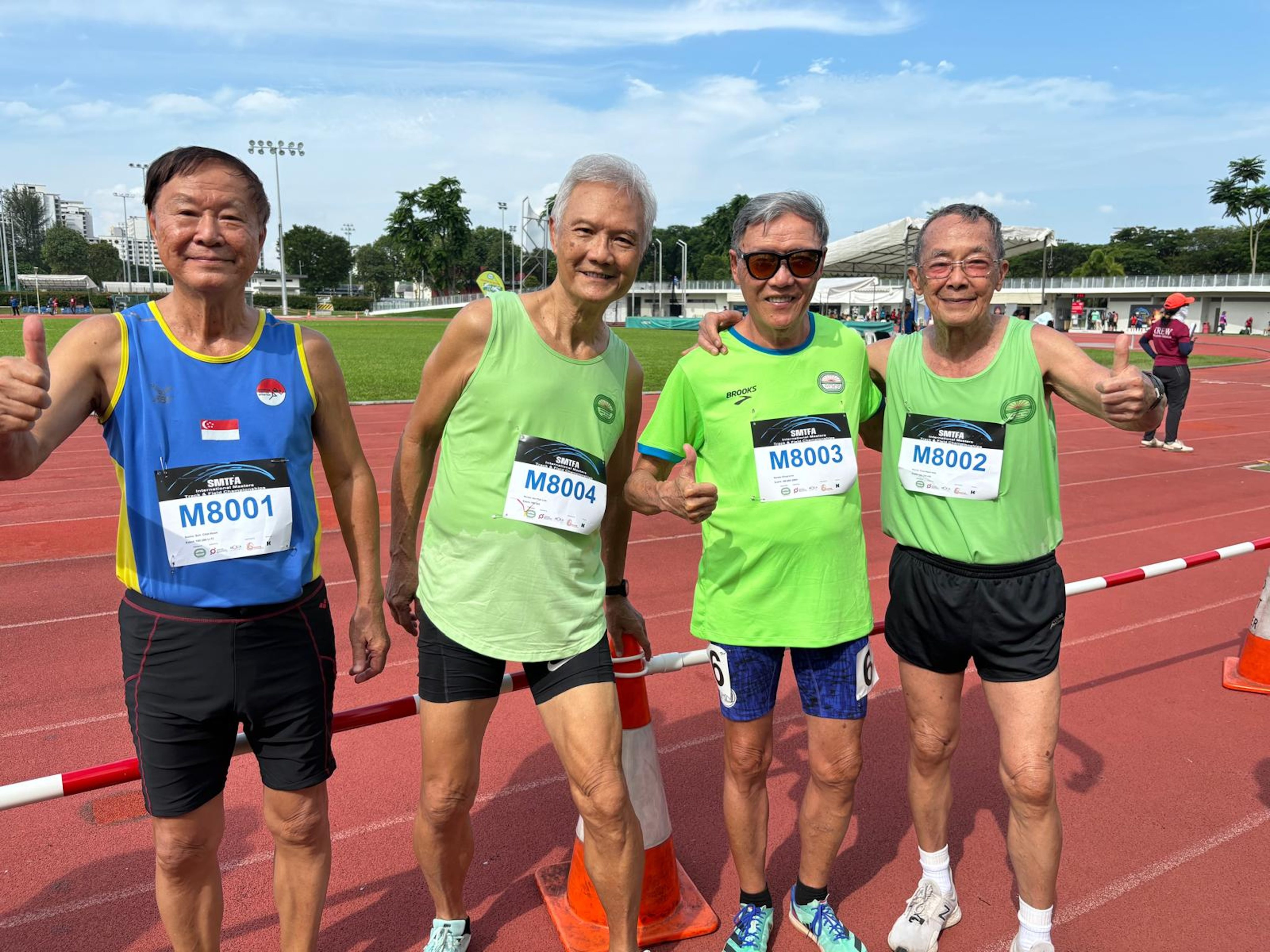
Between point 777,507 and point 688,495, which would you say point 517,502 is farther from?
point 777,507

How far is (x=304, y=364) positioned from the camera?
202cm

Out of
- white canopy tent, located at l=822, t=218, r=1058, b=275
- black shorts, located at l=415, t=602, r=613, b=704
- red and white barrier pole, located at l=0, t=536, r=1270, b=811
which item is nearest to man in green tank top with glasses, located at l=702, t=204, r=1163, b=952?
red and white barrier pole, located at l=0, t=536, r=1270, b=811

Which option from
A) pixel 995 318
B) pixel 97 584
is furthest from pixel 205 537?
pixel 97 584

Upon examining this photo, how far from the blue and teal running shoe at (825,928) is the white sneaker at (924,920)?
0.11m

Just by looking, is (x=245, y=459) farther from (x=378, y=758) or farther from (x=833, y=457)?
(x=378, y=758)

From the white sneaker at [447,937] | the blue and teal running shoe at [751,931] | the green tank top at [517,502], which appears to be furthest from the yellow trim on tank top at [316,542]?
the blue and teal running shoe at [751,931]

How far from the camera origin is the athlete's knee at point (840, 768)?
2.41m

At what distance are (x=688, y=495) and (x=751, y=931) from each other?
1350 mm

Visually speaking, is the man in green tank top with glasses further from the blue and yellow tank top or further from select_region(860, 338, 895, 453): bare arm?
the blue and yellow tank top

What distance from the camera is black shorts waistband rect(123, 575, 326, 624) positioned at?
1.87 m

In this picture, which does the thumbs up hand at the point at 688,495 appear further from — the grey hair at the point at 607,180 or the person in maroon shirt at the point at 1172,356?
the person in maroon shirt at the point at 1172,356

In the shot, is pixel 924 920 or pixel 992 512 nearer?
pixel 992 512

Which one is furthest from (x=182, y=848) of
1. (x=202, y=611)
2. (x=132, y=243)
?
(x=132, y=243)

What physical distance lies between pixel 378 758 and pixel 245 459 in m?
2.10
